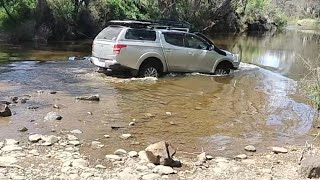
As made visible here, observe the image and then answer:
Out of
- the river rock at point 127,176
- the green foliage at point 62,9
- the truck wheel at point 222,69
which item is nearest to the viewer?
the river rock at point 127,176

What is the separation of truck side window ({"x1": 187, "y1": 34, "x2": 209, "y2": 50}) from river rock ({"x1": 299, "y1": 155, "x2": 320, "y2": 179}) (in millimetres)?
9762

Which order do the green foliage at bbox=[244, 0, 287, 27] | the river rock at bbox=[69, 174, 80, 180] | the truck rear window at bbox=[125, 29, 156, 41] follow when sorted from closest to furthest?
the river rock at bbox=[69, 174, 80, 180], the truck rear window at bbox=[125, 29, 156, 41], the green foliage at bbox=[244, 0, 287, 27]

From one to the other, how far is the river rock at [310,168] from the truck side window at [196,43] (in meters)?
9.76

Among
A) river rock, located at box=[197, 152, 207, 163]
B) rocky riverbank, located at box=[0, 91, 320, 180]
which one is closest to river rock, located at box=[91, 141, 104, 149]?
rocky riverbank, located at box=[0, 91, 320, 180]

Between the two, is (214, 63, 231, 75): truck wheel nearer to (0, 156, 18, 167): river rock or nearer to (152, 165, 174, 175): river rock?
(152, 165, 174, 175): river rock

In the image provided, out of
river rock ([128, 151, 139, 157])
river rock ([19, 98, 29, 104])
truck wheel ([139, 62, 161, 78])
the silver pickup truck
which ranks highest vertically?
the silver pickup truck

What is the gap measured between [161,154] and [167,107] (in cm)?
457

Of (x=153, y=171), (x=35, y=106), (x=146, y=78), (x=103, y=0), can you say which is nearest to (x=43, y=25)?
(x=103, y=0)

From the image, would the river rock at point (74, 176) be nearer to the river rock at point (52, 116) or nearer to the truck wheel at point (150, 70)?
the river rock at point (52, 116)

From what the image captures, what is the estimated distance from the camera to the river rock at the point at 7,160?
671cm

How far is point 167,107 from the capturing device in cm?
1171

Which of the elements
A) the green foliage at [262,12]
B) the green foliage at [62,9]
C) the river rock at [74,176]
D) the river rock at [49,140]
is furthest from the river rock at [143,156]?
the green foliage at [262,12]

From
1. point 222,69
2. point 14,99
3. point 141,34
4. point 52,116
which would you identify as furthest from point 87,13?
point 52,116

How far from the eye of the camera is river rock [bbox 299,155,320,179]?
21.5ft
